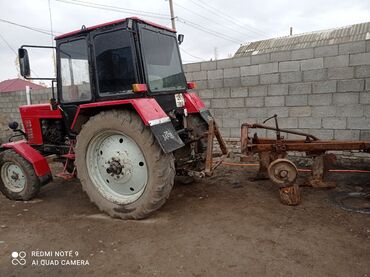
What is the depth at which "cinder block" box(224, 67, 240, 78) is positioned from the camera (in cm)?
608

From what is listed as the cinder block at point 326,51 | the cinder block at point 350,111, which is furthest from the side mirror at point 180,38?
the cinder block at point 350,111

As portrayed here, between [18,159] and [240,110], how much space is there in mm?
3917

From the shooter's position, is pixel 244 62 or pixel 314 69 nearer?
pixel 314 69

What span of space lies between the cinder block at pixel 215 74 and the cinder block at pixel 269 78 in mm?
854

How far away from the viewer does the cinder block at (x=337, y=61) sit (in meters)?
5.00

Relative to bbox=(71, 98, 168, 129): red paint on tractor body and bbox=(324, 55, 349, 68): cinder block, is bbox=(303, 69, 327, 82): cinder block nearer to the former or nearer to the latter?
bbox=(324, 55, 349, 68): cinder block

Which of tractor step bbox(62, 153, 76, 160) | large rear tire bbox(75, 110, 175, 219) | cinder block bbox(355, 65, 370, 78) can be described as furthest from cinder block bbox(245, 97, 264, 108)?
tractor step bbox(62, 153, 76, 160)

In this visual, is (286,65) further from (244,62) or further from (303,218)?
(303,218)

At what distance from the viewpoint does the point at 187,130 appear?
4.34 meters

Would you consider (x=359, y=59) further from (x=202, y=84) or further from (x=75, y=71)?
(x=75, y=71)

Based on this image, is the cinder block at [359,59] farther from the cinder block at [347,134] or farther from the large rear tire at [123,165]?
the large rear tire at [123,165]

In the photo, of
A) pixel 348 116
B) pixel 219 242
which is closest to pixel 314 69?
pixel 348 116

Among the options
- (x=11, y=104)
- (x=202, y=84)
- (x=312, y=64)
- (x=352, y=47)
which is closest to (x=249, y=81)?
(x=202, y=84)

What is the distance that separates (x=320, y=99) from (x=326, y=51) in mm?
773
